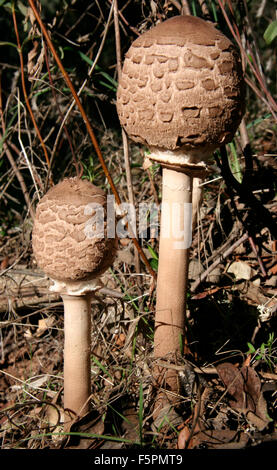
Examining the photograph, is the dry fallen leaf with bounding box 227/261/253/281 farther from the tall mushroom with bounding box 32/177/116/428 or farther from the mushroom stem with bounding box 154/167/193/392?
the tall mushroom with bounding box 32/177/116/428

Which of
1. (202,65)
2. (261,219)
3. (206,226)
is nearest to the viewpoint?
(202,65)

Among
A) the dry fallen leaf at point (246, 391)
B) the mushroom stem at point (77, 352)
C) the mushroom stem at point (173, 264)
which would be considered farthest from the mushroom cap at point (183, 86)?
the dry fallen leaf at point (246, 391)

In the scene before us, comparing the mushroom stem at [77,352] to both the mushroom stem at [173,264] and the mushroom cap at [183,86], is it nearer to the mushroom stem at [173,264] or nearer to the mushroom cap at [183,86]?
the mushroom stem at [173,264]

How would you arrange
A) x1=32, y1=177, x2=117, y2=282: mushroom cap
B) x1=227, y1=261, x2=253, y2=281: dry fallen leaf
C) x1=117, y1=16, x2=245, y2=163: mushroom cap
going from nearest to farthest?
x1=117, y1=16, x2=245, y2=163: mushroom cap → x1=32, y1=177, x2=117, y2=282: mushroom cap → x1=227, y1=261, x2=253, y2=281: dry fallen leaf

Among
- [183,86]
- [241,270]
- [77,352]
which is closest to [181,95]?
[183,86]

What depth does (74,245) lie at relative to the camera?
207 cm

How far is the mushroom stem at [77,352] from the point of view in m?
2.33

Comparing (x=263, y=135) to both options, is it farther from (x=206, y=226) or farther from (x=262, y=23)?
(x=262, y=23)

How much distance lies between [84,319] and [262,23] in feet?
19.8

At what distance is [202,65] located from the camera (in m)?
1.85

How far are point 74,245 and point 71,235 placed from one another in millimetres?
51

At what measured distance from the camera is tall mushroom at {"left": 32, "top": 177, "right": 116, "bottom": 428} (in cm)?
207

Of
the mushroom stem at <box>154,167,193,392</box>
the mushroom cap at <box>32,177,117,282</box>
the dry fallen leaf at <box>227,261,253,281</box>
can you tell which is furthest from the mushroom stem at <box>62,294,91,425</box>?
the dry fallen leaf at <box>227,261,253,281</box>

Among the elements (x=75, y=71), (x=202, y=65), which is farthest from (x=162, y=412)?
(x=75, y=71)
